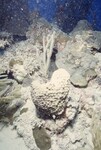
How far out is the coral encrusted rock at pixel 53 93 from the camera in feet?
11.5

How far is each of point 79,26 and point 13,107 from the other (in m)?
5.32

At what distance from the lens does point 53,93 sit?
3510 mm

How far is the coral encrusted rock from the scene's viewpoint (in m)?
3.51

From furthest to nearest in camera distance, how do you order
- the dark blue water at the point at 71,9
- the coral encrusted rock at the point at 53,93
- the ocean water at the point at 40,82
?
the dark blue water at the point at 71,9
the ocean water at the point at 40,82
the coral encrusted rock at the point at 53,93

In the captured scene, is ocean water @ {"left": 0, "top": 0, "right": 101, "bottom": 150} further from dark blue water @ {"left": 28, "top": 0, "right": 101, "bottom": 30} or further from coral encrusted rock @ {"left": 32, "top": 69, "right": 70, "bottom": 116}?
dark blue water @ {"left": 28, "top": 0, "right": 101, "bottom": 30}

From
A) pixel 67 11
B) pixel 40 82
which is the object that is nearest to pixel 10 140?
pixel 40 82

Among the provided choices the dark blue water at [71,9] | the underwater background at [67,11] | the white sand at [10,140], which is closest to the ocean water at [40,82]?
the white sand at [10,140]

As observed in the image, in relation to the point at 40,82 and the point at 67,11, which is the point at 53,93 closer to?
the point at 40,82

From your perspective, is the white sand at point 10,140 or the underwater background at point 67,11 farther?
the underwater background at point 67,11

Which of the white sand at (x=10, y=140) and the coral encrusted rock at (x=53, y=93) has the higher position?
the coral encrusted rock at (x=53, y=93)

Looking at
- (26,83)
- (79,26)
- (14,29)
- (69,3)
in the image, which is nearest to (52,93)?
(26,83)

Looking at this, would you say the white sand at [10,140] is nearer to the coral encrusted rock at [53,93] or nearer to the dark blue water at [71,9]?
the coral encrusted rock at [53,93]

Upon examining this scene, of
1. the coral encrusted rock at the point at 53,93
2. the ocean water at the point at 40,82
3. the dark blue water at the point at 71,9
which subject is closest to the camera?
the coral encrusted rock at the point at 53,93

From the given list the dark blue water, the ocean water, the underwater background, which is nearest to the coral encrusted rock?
the ocean water
